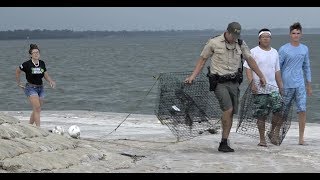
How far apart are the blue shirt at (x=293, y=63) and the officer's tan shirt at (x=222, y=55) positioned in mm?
Result: 1191

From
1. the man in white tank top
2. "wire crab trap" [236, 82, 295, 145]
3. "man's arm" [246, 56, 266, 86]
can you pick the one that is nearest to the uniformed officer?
"man's arm" [246, 56, 266, 86]

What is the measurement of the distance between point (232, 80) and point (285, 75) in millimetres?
1321

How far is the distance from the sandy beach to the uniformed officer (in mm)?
626

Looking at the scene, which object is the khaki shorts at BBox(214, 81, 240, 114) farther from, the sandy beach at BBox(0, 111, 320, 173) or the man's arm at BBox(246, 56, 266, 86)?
the sandy beach at BBox(0, 111, 320, 173)

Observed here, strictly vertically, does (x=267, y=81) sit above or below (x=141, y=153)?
above

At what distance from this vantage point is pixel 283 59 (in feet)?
36.7

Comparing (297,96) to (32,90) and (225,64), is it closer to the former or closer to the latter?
(225,64)

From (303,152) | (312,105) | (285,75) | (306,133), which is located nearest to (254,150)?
(303,152)

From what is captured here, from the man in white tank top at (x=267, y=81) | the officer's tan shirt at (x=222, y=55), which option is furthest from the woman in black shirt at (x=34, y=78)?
the man in white tank top at (x=267, y=81)

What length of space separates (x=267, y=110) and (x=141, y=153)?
2.20 m

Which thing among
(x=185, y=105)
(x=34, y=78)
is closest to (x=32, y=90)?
(x=34, y=78)

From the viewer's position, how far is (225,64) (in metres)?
10.2

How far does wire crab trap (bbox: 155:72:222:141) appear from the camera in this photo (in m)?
11.0

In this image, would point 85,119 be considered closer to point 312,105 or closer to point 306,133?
point 306,133
